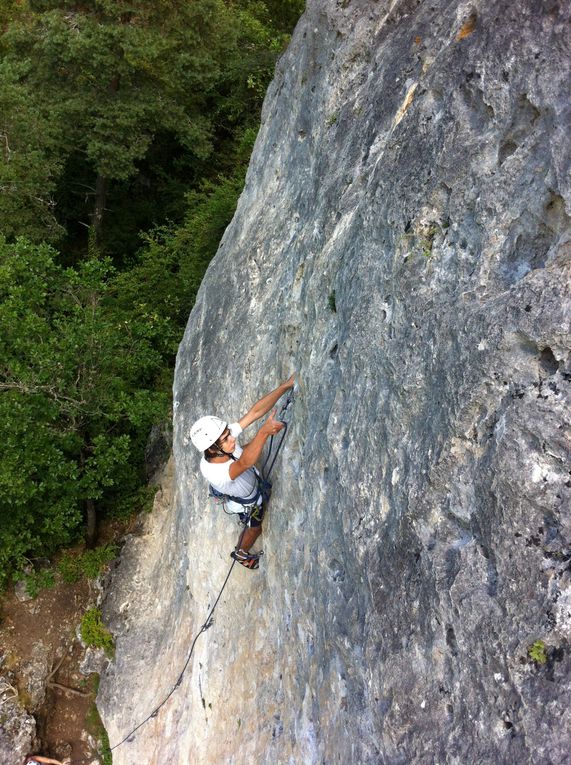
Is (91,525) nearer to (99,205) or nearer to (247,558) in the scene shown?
(247,558)

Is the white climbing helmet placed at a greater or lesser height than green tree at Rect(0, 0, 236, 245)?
lesser

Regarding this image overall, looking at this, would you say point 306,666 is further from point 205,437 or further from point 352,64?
point 352,64

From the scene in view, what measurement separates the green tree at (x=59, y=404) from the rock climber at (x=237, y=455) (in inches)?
211

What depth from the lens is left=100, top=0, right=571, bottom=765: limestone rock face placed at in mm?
2951

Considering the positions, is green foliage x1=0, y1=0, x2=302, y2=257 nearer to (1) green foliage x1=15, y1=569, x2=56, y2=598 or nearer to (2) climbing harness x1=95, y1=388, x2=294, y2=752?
(1) green foliage x1=15, y1=569, x2=56, y2=598

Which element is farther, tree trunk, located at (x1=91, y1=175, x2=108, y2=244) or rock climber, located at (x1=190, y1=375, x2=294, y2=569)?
tree trunk, located at (x1=91, y1=175, x2=108, y2=244)

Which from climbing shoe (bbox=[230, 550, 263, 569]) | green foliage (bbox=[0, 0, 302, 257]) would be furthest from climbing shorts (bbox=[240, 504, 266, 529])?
green foliage (bbox=[0, 0, 302, 257])

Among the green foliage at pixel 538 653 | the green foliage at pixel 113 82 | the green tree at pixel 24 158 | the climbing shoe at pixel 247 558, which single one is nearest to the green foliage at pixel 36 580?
the climbing shoe at pixel 247 558

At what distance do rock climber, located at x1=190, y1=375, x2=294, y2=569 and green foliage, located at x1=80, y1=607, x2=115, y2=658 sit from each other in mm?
5789

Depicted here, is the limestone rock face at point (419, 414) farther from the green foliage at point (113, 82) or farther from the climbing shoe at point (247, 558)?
the green foliage at point (113, 82)

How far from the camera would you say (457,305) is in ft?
11.6

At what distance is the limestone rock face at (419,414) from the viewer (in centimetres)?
295

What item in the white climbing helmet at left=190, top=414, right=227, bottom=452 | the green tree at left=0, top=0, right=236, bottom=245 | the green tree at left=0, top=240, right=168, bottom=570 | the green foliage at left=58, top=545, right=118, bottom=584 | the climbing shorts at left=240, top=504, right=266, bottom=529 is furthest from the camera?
the green tree at left=0, top=0, right=236, bottom=245

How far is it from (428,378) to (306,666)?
277cm
